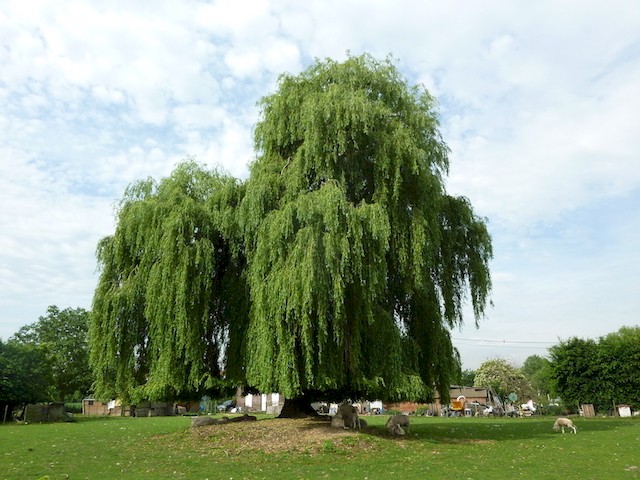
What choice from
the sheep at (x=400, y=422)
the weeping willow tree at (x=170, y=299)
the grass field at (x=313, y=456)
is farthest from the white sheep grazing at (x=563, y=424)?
the weeping willow tree at (x=170, y=299)

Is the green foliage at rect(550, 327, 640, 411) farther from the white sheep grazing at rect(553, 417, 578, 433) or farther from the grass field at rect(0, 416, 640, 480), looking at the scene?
the grass field at rect(0, 416, 640, 480)

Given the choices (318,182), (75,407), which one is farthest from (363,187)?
(75,407)

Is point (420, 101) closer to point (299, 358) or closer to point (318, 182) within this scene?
point (318, 182)

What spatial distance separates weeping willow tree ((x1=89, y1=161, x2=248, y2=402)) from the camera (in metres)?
18.5

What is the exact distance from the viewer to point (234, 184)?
20.8m

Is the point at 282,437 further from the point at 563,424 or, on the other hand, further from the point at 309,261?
the point at 563,424

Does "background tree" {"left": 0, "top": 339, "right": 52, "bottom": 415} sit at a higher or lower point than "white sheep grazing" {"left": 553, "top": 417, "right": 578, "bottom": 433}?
higher

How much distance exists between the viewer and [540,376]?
48.0 metres

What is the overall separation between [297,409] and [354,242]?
28.4 ft

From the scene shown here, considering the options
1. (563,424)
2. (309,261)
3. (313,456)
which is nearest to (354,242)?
(309,261)

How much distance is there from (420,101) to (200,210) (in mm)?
9812

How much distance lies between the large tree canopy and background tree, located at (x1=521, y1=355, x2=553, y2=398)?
24.4 m

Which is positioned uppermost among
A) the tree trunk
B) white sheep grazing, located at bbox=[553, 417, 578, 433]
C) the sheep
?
the tree trunk

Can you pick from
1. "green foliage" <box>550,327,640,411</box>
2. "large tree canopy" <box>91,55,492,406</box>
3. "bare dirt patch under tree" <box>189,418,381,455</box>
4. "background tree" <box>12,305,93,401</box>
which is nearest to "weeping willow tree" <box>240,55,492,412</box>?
"large tree canopy" <box>91,55,492,406</box>
